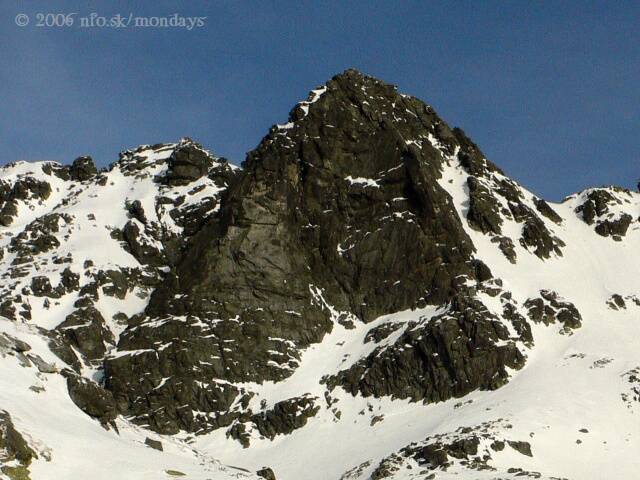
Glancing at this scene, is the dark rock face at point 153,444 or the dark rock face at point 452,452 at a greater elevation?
the dark rock face at point 153,444

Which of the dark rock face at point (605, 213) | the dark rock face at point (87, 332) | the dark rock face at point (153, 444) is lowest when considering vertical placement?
the dark rock face at point (153, 444)

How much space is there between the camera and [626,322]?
113062 millimetres

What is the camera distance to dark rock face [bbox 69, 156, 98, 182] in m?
164

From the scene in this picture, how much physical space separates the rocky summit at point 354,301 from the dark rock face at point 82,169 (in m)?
12.8

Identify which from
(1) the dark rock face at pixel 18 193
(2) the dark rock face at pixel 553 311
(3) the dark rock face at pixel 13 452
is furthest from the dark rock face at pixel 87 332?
(3) the dark rock face at pixel 13 452

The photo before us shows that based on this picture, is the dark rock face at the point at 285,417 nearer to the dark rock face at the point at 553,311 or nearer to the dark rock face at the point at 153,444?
the dark rock face at the point at 553,311

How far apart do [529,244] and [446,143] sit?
74.0 feet

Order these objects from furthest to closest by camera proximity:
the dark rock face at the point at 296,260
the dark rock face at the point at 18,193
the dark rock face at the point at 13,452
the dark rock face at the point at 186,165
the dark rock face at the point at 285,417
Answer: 1. the dark rock face at the point at 18,193
2. the dark rock face at the point at 186,165
3. the dark rock face at the point at 296,260
4. the dark rock face at the point at 285,417
5. the dark rock face at the point at 13,452

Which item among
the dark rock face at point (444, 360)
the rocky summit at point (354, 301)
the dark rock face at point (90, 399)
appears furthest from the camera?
the dark rock face at point (444, 360)

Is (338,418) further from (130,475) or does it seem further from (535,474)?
(130,475)

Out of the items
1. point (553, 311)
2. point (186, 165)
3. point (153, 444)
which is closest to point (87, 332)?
point (186, 165)

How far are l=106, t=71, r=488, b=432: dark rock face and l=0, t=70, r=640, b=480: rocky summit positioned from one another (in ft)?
0.88

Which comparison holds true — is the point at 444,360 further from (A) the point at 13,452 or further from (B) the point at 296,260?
(A) the point at 13,452

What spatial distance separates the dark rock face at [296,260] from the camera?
110438mm
